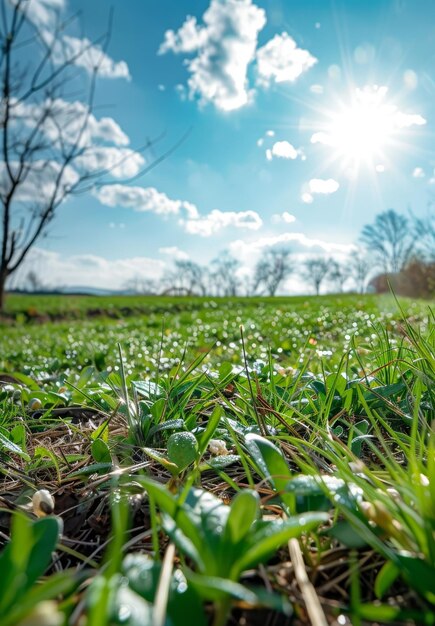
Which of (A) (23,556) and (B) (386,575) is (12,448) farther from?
(B) (386,575)

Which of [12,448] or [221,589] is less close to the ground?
[221,589]

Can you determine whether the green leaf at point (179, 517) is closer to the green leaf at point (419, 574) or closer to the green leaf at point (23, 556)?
the green leaf at point (23, 556)

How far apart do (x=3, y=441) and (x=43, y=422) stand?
0.42m

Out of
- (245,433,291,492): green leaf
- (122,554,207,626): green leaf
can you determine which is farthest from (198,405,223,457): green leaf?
(122,554,207,626): green leaf

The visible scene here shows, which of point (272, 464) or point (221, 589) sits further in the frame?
point (272, 464)

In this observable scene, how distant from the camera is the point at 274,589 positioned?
58 centimetres

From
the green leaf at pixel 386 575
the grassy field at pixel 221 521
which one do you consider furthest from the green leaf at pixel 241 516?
the green leaf at pixel 386 575

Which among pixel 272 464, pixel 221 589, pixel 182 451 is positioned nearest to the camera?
pixel 221 589

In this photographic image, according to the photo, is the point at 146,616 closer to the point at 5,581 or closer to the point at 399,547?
the point at 5,581

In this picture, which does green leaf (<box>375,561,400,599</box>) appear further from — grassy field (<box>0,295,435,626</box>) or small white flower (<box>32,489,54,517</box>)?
small white flower (<box>32,489,54,517</box>)

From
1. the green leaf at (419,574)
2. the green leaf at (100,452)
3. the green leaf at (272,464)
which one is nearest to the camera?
the green leaf at (419,574)

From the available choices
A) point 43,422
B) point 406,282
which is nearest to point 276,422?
point 43,422

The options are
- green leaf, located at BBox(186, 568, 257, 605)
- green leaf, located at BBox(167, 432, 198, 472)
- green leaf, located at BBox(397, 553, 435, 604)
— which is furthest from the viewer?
green leaf, located at BBox(167, 432, 198, 472)

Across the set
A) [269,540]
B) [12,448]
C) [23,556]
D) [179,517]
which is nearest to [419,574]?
[269,540]
